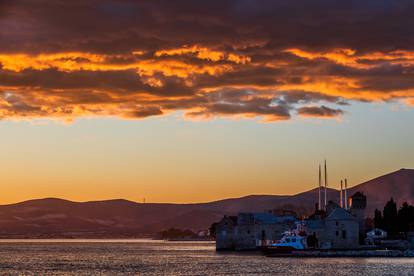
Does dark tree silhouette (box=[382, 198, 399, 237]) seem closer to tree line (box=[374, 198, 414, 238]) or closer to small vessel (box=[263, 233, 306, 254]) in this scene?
tree line (box=[374, 198, 414, 238])

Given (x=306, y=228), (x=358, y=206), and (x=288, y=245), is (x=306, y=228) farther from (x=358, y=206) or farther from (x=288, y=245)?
(x=358, y=206)

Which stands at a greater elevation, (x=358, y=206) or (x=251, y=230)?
(x=358, y=206)

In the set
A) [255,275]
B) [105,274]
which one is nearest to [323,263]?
[255,275]

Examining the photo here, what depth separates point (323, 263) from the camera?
104562mm

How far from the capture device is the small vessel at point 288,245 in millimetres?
126287

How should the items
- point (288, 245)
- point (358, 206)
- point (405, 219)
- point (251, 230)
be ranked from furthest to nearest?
point (405, 219) → point (358, 206) → point (251, 230) → point (288, 245)

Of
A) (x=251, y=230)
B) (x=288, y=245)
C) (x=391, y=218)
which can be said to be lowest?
(x=288, y=245)

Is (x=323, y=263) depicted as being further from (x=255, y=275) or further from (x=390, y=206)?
(x=390, y=206)

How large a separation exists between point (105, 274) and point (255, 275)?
54.1 ft

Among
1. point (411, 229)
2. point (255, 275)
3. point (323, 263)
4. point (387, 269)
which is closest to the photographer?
point (255, 275)

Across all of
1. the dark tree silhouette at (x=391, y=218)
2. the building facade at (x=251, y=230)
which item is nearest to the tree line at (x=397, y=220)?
the dark tree silhouette at (x=391, y=218)

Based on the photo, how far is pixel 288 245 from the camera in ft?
418

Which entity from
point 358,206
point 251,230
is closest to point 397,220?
point 358,206

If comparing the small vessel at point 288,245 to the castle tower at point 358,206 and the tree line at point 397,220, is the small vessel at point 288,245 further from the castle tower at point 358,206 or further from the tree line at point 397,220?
the tree line at point 397,220
